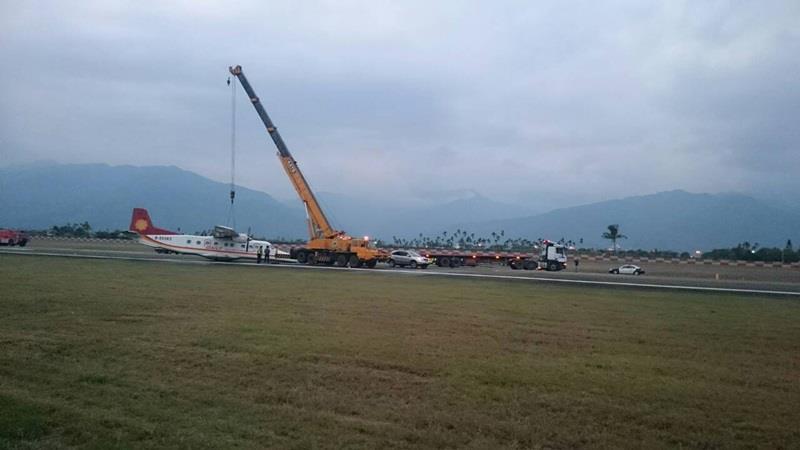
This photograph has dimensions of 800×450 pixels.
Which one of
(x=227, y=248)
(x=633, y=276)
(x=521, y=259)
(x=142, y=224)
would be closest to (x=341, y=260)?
(x=227, y=248)

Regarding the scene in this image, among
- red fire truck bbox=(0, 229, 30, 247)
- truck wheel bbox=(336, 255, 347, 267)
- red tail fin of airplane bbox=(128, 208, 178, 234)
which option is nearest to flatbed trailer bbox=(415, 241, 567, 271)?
truck wheel bbox=(336, 255, 347, 267)

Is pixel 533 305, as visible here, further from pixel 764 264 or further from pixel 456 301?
pixel 764 264

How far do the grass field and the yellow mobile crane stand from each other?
1098 inches

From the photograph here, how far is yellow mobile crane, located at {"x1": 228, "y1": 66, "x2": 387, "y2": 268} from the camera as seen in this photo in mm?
45688

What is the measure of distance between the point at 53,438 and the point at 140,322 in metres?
6.82

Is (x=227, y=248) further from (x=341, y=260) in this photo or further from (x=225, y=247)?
(x=341, y=260)

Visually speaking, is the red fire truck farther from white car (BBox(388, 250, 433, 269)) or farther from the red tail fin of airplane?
white car (BBox(388, 250, 433, 269))

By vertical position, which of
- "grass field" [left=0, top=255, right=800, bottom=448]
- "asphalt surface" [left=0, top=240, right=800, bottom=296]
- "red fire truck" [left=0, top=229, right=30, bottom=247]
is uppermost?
"red fire truck" [left=0, top=229, right=30, bottom=247]

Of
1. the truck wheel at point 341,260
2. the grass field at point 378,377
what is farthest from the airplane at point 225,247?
the grass field at point 378,377

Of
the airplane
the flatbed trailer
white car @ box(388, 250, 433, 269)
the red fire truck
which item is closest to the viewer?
the airplane

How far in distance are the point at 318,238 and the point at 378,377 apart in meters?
38.2

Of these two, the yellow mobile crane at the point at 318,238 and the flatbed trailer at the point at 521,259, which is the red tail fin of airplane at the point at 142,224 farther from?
the flatbed trailer at the point at 521,259

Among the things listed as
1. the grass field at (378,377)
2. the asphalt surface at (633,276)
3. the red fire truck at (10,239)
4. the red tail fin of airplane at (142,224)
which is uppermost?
Answer: the red tail fin of airplane at (142,224)

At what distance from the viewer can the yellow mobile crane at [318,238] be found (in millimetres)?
45688
